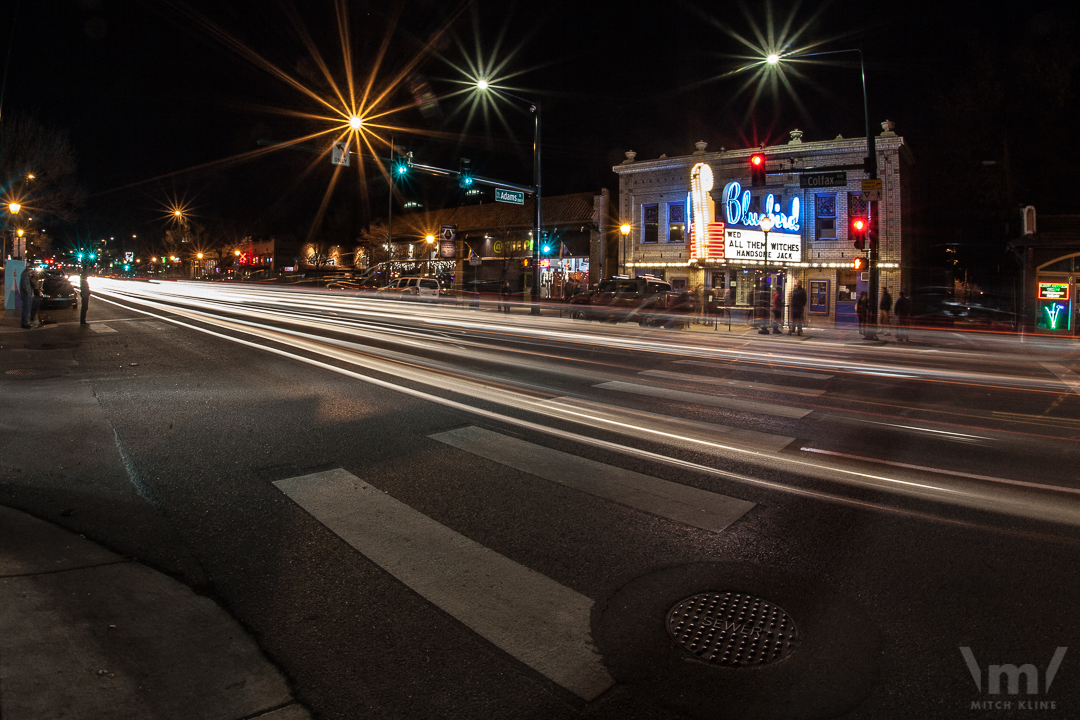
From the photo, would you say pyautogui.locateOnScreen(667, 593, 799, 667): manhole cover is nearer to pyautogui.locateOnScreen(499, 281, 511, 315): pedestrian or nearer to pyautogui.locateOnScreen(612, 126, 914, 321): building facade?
pyautogui.locateOnScreen(499, 281, 511, 315): pedestrian

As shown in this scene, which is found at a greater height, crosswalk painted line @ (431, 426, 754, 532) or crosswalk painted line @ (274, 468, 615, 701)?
crosswalk painted line @ (431, 426, 754, 532)

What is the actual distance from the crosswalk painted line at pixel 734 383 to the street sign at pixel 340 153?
11.0 metres

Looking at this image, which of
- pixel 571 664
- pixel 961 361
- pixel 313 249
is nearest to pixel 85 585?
pixel 571 664

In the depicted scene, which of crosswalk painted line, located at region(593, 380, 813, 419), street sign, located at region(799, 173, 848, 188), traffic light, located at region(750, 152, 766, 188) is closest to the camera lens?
crosswalk painted line, located at region(593, 380, 813, 419)

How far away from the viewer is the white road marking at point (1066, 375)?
10766 mm

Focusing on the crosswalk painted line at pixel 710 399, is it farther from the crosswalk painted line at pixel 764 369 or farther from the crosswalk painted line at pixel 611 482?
the crosswalk painted line at pixel 611 482

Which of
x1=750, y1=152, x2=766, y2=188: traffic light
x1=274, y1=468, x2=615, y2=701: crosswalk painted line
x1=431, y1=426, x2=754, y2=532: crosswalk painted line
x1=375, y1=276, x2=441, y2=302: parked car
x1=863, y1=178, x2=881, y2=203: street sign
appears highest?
x1=750, y1=152, x2=766, y2=188: traffic light

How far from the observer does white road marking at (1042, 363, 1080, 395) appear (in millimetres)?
10766

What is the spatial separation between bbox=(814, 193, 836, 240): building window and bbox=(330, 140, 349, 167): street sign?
84.5 feet

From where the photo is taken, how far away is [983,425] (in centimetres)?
789

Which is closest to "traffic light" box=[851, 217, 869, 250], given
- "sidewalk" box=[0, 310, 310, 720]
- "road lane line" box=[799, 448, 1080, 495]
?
"road lane line" box=[799, 448, 1080, 495]

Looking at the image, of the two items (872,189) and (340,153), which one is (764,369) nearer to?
(872,189)

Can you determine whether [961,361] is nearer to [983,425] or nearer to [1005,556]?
[983,425]

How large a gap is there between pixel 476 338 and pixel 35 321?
14744 millimetres
